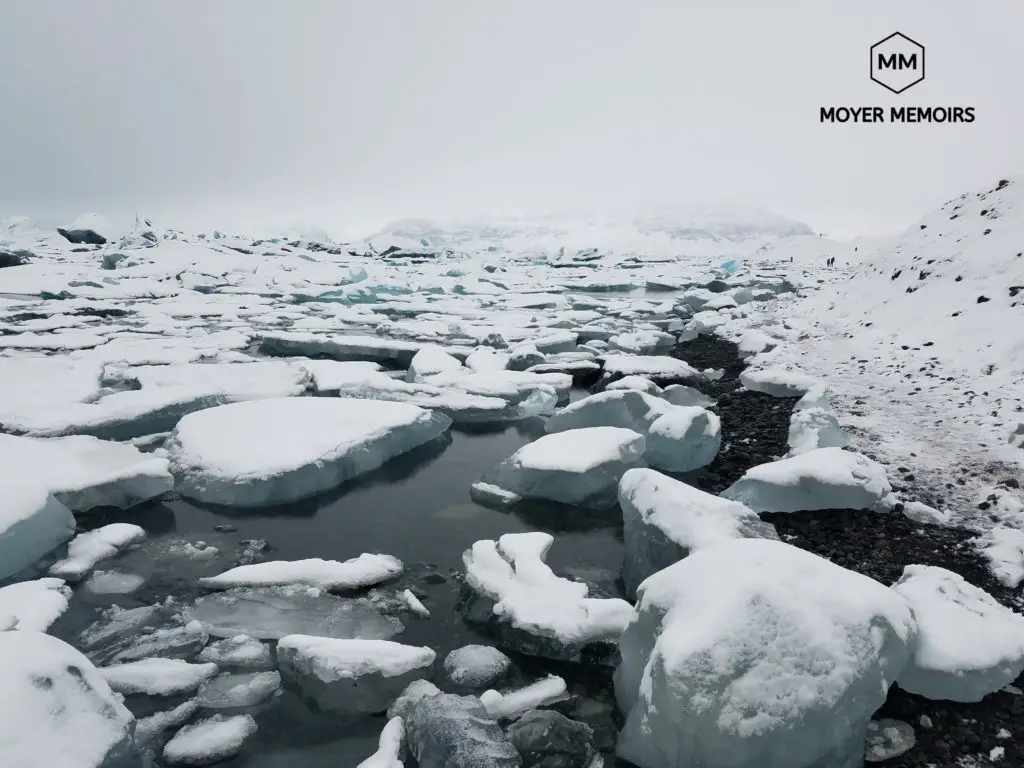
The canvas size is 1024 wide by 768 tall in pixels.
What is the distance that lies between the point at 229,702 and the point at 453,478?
8.71 feet

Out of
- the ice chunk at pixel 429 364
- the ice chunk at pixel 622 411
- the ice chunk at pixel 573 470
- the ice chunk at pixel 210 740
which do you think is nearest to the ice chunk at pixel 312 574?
the ice chunk at pixel 210 740

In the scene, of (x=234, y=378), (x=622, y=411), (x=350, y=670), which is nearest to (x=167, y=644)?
(x=350, y=670)

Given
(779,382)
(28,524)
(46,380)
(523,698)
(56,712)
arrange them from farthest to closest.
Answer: (46,380) → (779,382) → (28,524) → (523,698) → (56,712)

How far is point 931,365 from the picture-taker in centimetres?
688

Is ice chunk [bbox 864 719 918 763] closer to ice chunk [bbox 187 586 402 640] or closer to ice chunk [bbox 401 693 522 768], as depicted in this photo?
ice chunk [bbox 401 693 522 768]

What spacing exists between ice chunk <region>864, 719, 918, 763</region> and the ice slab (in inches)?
169

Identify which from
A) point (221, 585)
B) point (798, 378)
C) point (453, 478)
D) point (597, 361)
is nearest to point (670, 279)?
point (597, 361)

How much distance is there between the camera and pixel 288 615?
3.04 metres

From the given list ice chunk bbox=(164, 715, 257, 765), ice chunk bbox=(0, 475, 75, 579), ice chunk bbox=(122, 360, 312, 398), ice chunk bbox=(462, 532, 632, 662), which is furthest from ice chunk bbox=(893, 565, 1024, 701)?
ice chunk bbox=(122, 360, 312, 398)

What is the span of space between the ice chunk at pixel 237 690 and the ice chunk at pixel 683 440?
3.34m

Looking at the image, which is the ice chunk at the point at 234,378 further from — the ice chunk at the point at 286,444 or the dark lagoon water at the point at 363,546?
the dark lagoon water at the point at 363,546

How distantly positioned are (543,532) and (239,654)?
193 centimetres

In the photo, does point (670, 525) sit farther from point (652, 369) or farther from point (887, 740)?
point (652, 369)

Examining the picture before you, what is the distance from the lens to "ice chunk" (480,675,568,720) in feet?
7.96
